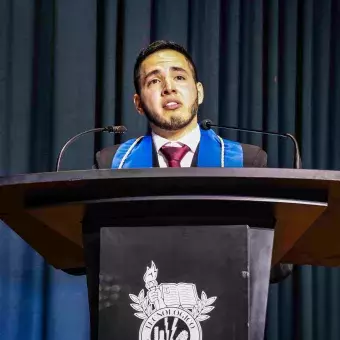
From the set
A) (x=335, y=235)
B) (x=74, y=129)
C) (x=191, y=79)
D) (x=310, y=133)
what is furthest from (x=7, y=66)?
(x=335, y=235)

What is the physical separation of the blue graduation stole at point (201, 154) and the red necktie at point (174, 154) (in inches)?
2.1

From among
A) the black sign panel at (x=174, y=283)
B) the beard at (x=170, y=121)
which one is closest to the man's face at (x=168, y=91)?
the beard at (x=170, y=121)

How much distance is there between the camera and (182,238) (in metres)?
1.03

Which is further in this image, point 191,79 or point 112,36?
point 112,36

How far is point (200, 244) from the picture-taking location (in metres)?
1.03

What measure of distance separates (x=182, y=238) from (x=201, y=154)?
2.75 ft

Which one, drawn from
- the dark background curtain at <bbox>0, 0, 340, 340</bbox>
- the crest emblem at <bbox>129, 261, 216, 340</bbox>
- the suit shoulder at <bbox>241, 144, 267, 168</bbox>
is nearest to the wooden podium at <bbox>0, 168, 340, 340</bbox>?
the crest emblem at <bbox>129, 261, 216, 340</bbox>

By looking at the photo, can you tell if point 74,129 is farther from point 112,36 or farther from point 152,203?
point 152,203

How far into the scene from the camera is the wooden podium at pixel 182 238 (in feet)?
3.28

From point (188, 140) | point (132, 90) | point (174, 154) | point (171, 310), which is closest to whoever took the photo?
point (171, 310)

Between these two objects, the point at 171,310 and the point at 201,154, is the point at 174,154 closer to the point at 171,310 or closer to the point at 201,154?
the point at 201,154

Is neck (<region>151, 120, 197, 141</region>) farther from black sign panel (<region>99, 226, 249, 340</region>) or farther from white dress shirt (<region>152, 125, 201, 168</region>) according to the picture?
black sign panel (<region>99, 226, 249, 340</region>)

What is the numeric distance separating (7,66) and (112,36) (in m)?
0.43

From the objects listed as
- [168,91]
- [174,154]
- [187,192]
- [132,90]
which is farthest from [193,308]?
[132,90]
